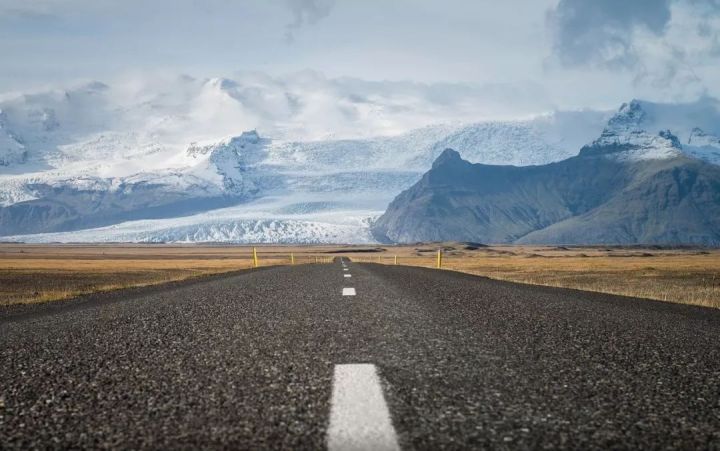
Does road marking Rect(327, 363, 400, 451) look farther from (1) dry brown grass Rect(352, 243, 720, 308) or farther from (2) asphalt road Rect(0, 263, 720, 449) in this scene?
(1) dry brown grass Rect(352, 243, 720, 308)

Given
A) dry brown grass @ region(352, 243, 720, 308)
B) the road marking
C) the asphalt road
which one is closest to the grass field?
dry brown grass @ region(352, 243, 720, 308)

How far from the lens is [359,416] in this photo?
175 inches

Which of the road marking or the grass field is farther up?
the road marking

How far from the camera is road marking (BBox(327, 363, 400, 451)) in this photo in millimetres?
3869

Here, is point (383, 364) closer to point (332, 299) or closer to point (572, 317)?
point (572, 317)

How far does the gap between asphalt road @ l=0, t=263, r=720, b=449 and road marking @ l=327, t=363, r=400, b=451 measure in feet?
0.26

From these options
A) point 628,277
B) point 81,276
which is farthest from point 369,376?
point 81,276

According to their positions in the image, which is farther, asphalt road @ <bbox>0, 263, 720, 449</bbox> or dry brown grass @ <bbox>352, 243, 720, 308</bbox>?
dry brown grass @ <bbox>352, 243, 720, 308</bbox>

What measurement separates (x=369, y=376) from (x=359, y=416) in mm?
1311

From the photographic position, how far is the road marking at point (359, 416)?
3869 millimetres

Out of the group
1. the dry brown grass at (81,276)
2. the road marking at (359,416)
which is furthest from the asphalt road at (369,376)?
the dry brown grass at (81,276)

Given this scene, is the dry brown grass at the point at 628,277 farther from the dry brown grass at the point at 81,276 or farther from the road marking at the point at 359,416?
the dry brown grass at the point at 81,276

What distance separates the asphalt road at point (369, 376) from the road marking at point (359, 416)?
8 centimetres

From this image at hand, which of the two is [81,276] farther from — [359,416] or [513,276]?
[359,416]
